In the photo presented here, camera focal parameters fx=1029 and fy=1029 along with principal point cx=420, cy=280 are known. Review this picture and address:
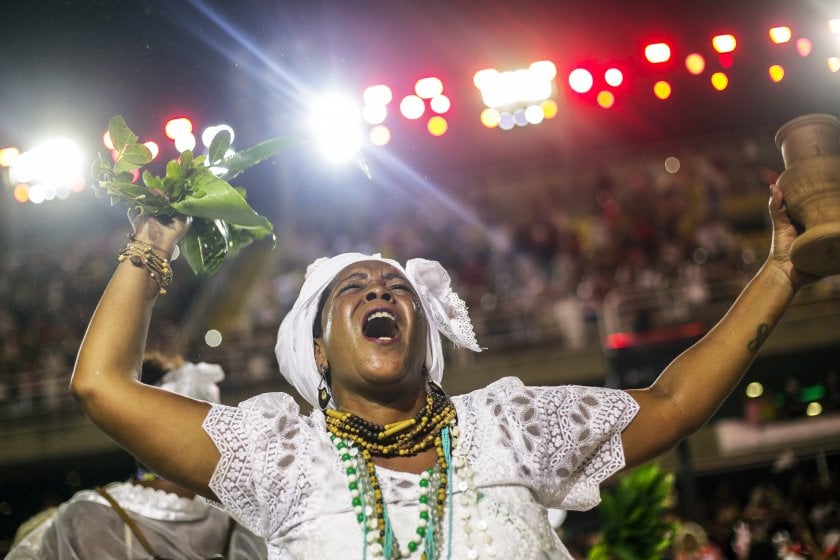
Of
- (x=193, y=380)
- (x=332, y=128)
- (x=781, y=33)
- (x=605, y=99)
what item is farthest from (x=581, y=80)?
(x=193, y=380)

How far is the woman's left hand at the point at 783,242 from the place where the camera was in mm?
2455

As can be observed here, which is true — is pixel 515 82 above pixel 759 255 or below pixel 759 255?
above

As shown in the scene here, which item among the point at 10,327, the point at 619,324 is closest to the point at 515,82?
the point at 619,324

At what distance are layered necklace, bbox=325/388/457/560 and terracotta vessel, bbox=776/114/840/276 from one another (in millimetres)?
905

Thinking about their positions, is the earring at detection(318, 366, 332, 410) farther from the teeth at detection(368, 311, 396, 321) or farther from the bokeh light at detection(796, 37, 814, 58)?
the bokeh light at detection(796, 37, 814, 58)

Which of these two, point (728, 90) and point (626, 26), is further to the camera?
point (728, 90)

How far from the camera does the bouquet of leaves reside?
238 cm

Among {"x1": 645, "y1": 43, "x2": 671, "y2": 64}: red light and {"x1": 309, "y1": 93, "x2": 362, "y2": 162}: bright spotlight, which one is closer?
{"x1": 309, "y1": 93, "x2": 362, "y2": 162}: bright spotlight

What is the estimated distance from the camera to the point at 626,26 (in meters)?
8.75

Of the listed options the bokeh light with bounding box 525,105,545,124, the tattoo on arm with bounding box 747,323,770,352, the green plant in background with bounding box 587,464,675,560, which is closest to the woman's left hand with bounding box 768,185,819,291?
the tattoo on arm with bounding box 747,323,770,352

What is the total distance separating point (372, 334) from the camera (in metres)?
2.51

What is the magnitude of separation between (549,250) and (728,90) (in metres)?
2.81

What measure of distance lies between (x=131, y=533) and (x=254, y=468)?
1.37 m

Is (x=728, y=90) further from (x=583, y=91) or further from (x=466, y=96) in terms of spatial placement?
(x=466, y=96)
